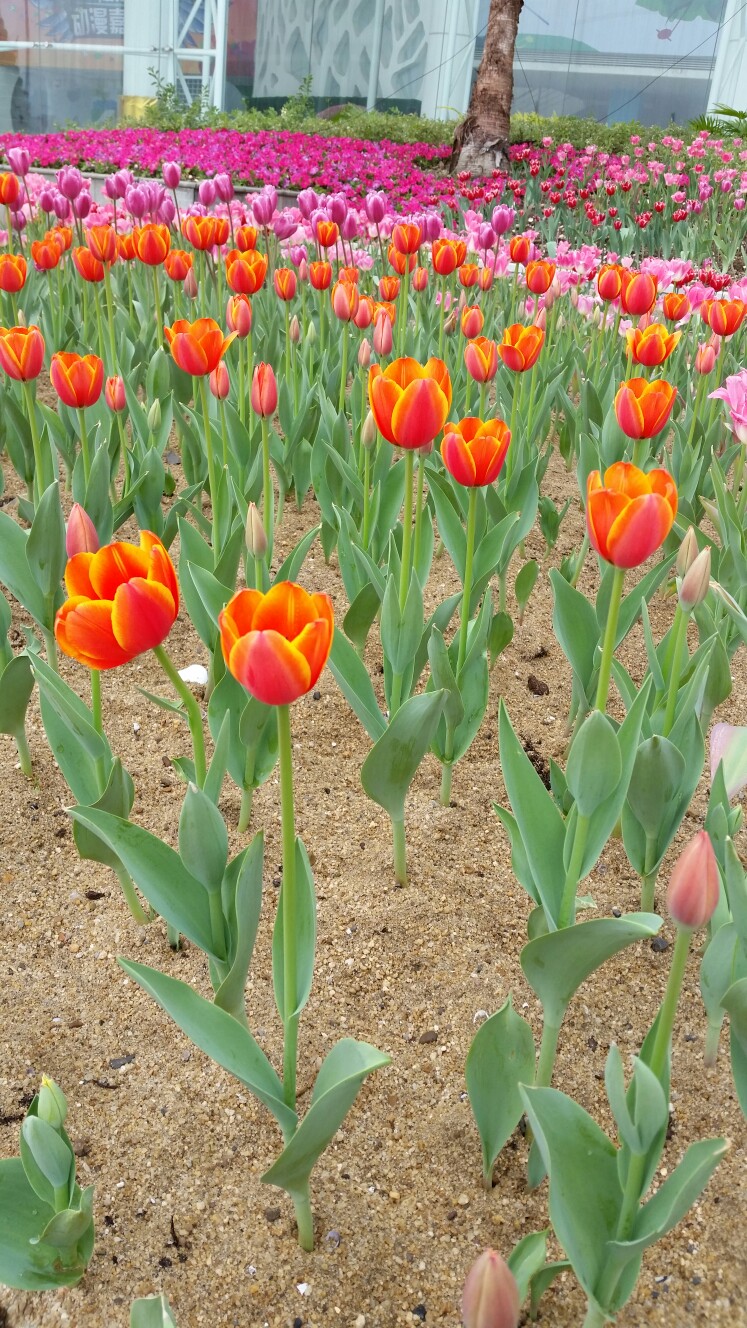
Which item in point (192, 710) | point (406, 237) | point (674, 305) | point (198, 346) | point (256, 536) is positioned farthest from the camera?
point (406, 237)

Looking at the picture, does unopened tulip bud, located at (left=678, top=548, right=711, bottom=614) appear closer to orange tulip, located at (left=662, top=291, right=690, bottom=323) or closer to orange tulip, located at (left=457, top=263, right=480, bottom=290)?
orange tulip, located at (left=662, top=291, right=690, bottom=323)

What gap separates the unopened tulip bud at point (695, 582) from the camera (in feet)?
4.23

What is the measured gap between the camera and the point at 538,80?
16922mm

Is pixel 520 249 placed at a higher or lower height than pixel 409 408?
higher

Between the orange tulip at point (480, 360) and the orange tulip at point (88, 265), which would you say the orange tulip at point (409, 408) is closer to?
the orange tulip at point (480, 360)

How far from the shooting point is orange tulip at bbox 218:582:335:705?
789 millimetres

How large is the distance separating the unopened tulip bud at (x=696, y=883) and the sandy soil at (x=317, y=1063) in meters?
0.54

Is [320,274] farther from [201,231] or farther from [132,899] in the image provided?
[132,899]

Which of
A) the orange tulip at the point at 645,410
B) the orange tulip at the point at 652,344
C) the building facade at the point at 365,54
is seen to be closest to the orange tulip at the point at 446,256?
the orange tulip at the point at 652,344

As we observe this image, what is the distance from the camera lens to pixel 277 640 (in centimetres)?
78

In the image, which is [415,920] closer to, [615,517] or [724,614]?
[615,517]

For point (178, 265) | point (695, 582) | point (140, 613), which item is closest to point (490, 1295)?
point (140, 613)

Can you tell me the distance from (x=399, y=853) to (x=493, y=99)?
10335 millimetres

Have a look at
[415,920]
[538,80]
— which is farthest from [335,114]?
[415,920]
